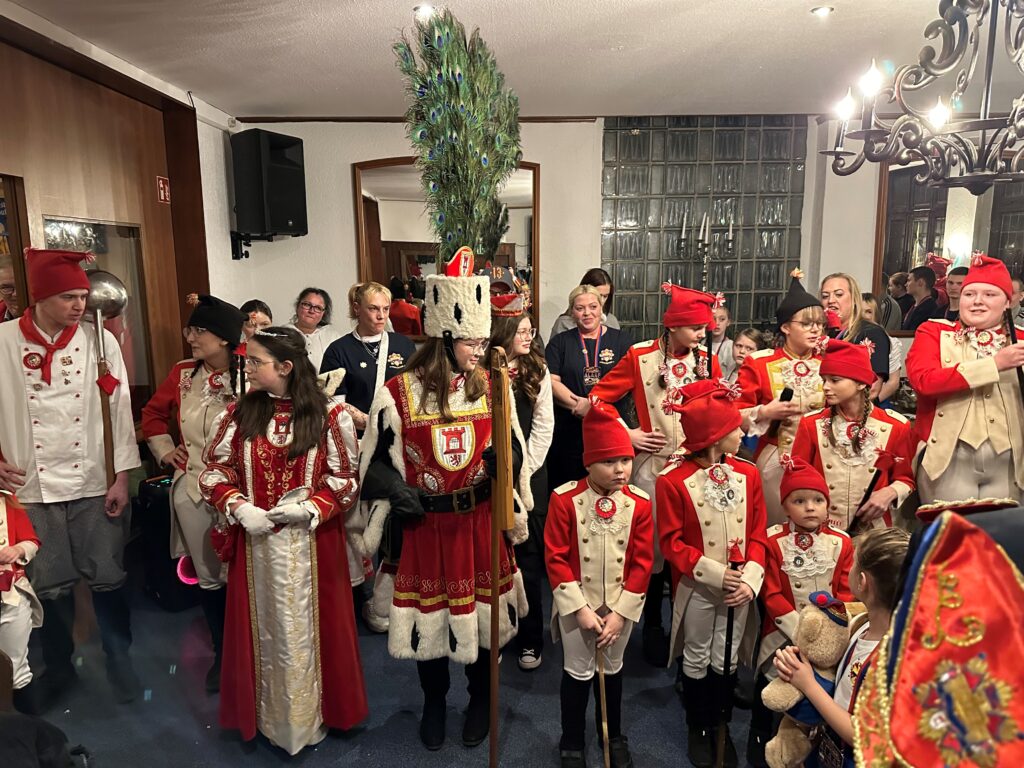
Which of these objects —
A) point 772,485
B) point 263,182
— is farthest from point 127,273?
point 772,485

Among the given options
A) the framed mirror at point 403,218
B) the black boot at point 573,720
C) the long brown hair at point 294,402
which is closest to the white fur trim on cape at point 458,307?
the long brown hair at point 294,402

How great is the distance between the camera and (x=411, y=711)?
8.75 ft

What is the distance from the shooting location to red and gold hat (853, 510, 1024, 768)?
2.07 ft

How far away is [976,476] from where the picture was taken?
2514 mm

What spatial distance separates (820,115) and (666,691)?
4.92 metres

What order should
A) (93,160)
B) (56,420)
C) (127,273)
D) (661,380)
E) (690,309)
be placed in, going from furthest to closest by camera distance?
(127,273) → (93,160) → (661,380) → (690,309) → (56,420)

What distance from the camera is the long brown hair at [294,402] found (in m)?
2.26

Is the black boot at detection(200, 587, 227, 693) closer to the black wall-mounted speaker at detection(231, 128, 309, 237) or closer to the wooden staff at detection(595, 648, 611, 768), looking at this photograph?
the wooden staff at detection(595, 648, 611, 768)

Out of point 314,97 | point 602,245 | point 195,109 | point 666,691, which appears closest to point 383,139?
point 314,97

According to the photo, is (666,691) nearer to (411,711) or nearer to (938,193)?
(411,711)

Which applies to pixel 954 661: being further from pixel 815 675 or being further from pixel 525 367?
pixel 525 367

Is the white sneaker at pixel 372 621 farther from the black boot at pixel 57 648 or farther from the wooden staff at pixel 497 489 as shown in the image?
the black boot at pixel 57 648

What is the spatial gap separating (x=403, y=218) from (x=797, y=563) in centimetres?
456

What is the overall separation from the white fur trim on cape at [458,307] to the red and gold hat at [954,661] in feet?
5.25
